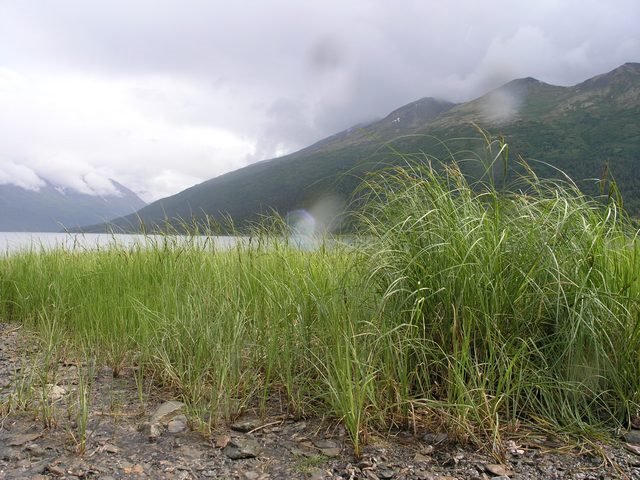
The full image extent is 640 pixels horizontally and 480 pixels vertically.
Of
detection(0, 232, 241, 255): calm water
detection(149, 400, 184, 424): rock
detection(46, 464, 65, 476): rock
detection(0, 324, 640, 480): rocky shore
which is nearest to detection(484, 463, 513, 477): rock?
detection(0, 324, 640, 480): rocky shore

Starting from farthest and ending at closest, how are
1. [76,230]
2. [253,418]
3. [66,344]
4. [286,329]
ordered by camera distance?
[76,230] → [66,344] → [286,329] → [253,418]

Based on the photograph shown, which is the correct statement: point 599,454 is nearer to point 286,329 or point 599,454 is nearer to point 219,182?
point 286,329

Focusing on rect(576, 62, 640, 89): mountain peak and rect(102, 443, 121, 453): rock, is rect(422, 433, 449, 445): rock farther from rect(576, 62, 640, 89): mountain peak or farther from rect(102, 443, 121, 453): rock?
rect(576, 62, 640, 89): mountain peak

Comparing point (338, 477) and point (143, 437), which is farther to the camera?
point (143, 437)

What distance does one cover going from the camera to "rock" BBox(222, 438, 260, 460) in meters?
2.21

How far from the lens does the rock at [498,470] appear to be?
197 centimetres

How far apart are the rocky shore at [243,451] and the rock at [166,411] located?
1cm

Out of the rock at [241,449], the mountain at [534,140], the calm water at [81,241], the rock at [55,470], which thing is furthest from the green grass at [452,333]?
the mountain at [534,140]

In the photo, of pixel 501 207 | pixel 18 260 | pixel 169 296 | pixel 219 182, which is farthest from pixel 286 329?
pixel 219 182

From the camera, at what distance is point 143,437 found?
2.39 m

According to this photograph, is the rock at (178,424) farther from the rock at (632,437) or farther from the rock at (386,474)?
the rock at (632,437)

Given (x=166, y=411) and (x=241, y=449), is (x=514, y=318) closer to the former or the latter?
(x=241, y=449)

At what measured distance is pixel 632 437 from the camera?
7.47ft

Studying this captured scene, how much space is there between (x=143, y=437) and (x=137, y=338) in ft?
4.56
